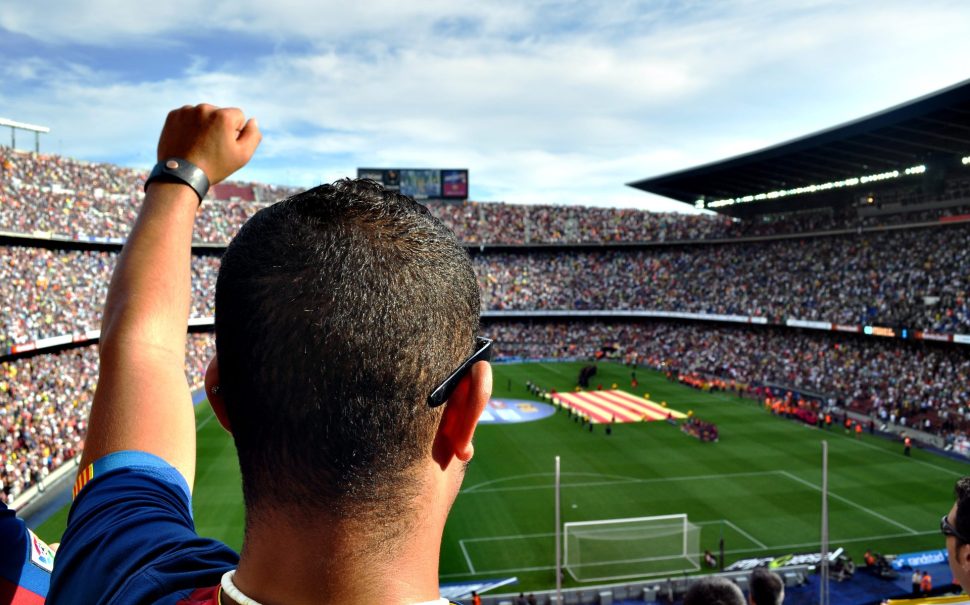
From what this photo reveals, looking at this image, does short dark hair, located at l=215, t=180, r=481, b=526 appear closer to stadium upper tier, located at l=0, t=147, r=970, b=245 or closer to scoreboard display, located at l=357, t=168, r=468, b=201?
stadium upper tier, located at l=0, t=147, r=970, b=245

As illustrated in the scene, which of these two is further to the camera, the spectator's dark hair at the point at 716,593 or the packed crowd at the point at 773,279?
the packed crowd at the point at 773,279

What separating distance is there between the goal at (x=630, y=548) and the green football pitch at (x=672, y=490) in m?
0.66

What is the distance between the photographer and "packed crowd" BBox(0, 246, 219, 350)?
1324 inches

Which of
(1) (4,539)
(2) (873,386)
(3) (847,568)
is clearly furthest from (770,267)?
(1) (4,539)

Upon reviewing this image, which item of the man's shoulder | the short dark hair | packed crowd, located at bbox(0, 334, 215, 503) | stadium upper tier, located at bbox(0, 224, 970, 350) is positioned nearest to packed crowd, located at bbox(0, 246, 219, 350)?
stadium upper tier, located at bbox(0, 224, 970, 350)

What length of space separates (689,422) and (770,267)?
26.7 metres

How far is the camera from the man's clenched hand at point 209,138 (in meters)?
2.05

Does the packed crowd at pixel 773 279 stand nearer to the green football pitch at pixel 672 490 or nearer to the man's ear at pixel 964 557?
the green football pitch at pixel 672 490

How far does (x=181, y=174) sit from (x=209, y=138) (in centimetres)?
14

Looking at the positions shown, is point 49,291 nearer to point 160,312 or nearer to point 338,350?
point 160,312

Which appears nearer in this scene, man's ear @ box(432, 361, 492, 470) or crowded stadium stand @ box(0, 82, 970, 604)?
man's ear @ box(432, 361, 492, 470)

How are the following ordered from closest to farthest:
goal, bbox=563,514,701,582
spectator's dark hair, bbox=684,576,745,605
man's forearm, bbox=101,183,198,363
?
man's forearm, bbox=101,183,198,363 → spectator's dark hair, bbox=684,576,745,605 → goal, bbox=563,514,701,582

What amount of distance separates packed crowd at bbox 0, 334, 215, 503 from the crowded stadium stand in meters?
0.12

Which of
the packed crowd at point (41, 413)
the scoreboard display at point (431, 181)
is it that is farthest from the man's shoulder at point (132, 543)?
the scoreboard display at point (431, 181)
